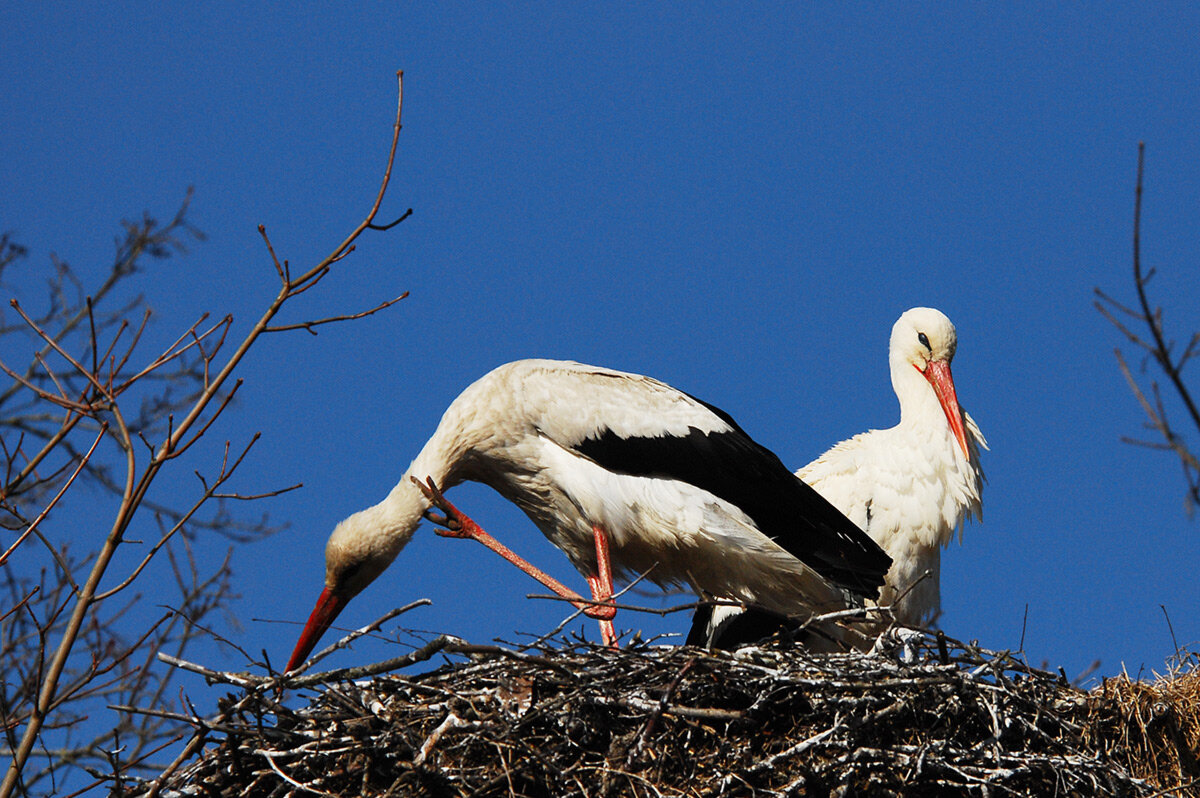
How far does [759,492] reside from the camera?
17.0 feet

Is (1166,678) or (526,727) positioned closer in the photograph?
(526,727)

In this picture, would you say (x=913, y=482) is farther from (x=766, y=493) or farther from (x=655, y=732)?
(x=655, y=732)

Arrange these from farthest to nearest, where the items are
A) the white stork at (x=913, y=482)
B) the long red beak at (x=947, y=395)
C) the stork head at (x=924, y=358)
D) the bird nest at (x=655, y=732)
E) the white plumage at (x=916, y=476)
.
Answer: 1. the stork head at (x=924, y=358)
2. the long red beak at (x=947, y=395)
3. the white plumage at (x=916, y=476)
4. the white stork at (x=913, y=482)
5. the bird nest at (x=655, y=732)

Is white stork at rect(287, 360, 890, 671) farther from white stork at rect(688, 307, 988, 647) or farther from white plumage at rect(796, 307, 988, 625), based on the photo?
white plumage at rect(796, 307, 988, 625)

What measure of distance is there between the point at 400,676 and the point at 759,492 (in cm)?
187

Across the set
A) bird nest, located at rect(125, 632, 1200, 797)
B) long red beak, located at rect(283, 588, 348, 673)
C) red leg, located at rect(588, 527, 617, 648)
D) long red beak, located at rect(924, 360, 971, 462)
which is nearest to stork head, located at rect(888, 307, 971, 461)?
long red beak, located at rect(924, 360, 971, 462)

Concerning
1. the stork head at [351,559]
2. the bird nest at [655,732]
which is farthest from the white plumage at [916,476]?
the stork head at [351,559]

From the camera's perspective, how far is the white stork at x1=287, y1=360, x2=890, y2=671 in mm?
5066

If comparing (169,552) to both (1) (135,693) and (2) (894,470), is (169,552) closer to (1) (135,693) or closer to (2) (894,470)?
(1) (135,693)

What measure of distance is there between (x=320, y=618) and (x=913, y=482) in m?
2.85

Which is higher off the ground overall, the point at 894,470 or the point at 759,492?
the point at 894,470

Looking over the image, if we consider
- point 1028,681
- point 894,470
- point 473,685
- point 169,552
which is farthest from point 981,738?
point 169,552

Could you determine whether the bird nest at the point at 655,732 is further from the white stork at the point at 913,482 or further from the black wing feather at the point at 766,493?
the white stork at the point at 913,482

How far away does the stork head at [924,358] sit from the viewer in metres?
6.52
